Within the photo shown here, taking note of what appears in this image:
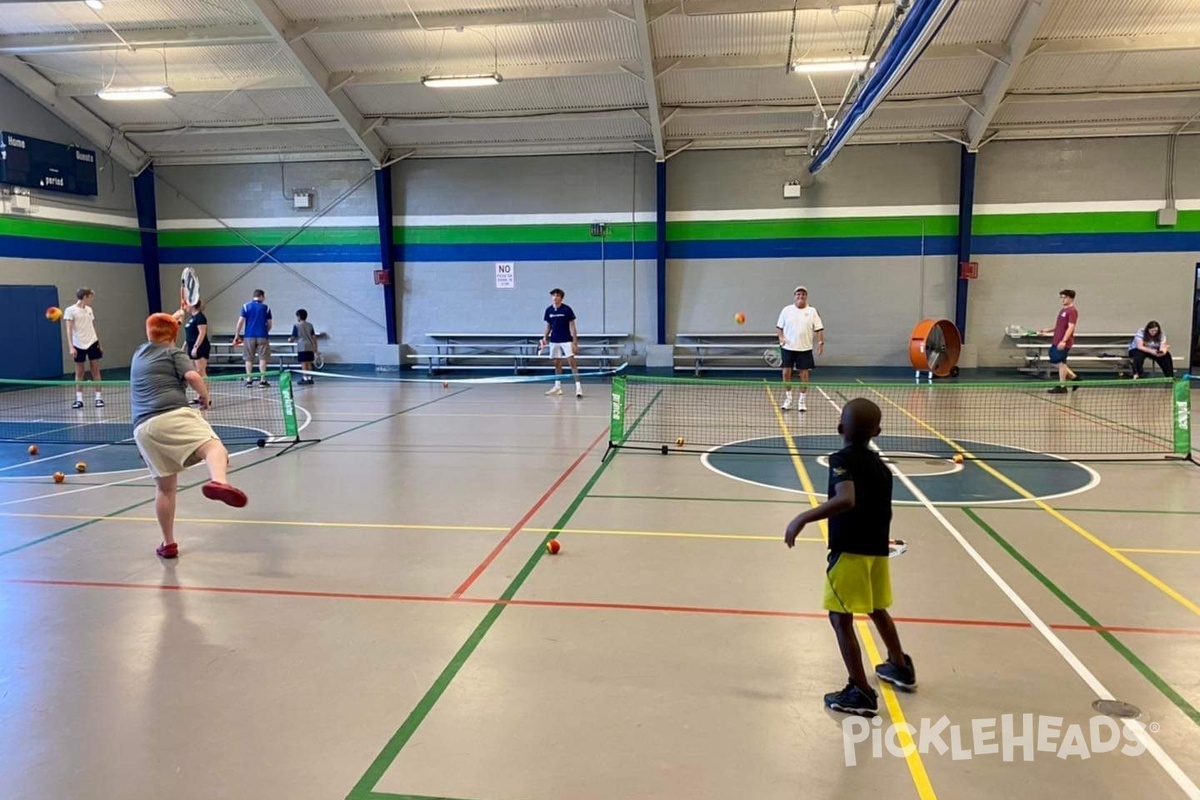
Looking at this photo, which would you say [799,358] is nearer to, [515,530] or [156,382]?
[515,530]

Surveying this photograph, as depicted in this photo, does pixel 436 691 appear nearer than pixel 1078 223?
Yes

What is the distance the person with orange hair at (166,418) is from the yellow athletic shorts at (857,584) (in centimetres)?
411

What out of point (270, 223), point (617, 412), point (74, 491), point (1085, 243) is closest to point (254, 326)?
point (270, 223)

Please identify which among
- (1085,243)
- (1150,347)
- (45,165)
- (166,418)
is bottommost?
(166,418)

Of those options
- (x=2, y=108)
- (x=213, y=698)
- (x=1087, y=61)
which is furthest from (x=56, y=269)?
(x=1087, y=61)

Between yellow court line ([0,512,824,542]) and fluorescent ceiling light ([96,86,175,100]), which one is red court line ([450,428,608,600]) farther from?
fluorescent ceiling light ([96,86,175,100])

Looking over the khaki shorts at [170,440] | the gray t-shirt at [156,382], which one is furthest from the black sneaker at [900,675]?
the gray t-shirt at [156,382]

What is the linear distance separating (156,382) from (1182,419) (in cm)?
1043

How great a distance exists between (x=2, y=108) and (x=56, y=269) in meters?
3.75

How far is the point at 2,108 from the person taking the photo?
17734mm

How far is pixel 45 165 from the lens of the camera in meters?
18.8

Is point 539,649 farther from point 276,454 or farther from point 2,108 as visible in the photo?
point 2,108

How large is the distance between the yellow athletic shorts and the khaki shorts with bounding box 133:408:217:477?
4.45m

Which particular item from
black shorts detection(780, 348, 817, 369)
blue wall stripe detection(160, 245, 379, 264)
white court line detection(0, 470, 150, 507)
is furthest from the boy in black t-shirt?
blue wall stripe detection(160, 245, 379, 264)
